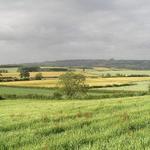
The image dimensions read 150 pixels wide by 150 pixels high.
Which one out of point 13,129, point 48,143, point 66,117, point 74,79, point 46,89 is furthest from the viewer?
point 46,89

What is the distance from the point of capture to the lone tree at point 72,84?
291 ft

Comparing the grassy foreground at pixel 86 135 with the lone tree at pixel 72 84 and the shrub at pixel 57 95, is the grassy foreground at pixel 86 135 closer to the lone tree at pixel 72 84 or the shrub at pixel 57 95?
the shrub at pixel 57 95

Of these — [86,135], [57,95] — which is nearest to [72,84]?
[57,95]

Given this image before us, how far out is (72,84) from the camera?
293 feet

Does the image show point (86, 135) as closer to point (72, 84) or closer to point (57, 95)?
point (57, 95)

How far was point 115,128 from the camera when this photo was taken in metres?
12.0

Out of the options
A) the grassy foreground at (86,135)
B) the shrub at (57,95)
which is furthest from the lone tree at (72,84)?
the grassy foreground at (86,135)

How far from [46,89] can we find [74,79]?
23899 mm

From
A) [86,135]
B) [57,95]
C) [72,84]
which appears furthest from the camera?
[72,84]

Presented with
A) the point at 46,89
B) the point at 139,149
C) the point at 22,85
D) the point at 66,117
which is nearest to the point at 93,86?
the point at 46,89

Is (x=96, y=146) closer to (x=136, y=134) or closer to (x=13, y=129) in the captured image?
(x=136, y=134)

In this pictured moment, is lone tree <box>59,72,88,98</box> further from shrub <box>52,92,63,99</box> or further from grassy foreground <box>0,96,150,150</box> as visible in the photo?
grassy foreground <box>0,96,150,150</box>

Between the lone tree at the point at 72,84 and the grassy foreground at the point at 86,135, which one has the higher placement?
the grassy foreground at the point at 86,135

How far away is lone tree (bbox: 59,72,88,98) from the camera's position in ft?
291
